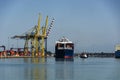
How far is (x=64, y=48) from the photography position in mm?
161375

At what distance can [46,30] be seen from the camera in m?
194

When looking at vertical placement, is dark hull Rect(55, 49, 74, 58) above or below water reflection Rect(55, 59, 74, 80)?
above

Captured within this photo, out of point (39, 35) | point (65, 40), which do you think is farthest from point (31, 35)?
point (65, 40)

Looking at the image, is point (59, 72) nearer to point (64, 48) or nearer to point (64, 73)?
point (64, 73)

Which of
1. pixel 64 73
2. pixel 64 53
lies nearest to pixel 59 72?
pixel 64 73

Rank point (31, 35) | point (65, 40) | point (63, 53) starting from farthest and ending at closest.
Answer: point (31, 35)
point (65, 40)
point (63, 53)

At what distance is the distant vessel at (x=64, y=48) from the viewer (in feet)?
523

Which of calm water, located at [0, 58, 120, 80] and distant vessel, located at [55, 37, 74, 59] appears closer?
calm water, located at [0, 58, 120, 80]

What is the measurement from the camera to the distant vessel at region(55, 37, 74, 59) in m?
160

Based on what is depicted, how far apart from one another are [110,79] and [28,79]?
10261 mm

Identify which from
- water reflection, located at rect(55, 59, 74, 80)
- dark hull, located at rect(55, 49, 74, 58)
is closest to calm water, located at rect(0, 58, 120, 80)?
water reflection, located at rect(55, 59, 74, 80)

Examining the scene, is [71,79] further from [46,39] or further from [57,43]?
[46,39]

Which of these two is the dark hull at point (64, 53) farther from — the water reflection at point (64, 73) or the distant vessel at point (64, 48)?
the water reflection at point (64, 73)

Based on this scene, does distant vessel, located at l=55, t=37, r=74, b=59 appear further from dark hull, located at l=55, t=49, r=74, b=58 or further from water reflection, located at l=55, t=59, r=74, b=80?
water reflection, located at l=55, t=59, r=74, b=80
